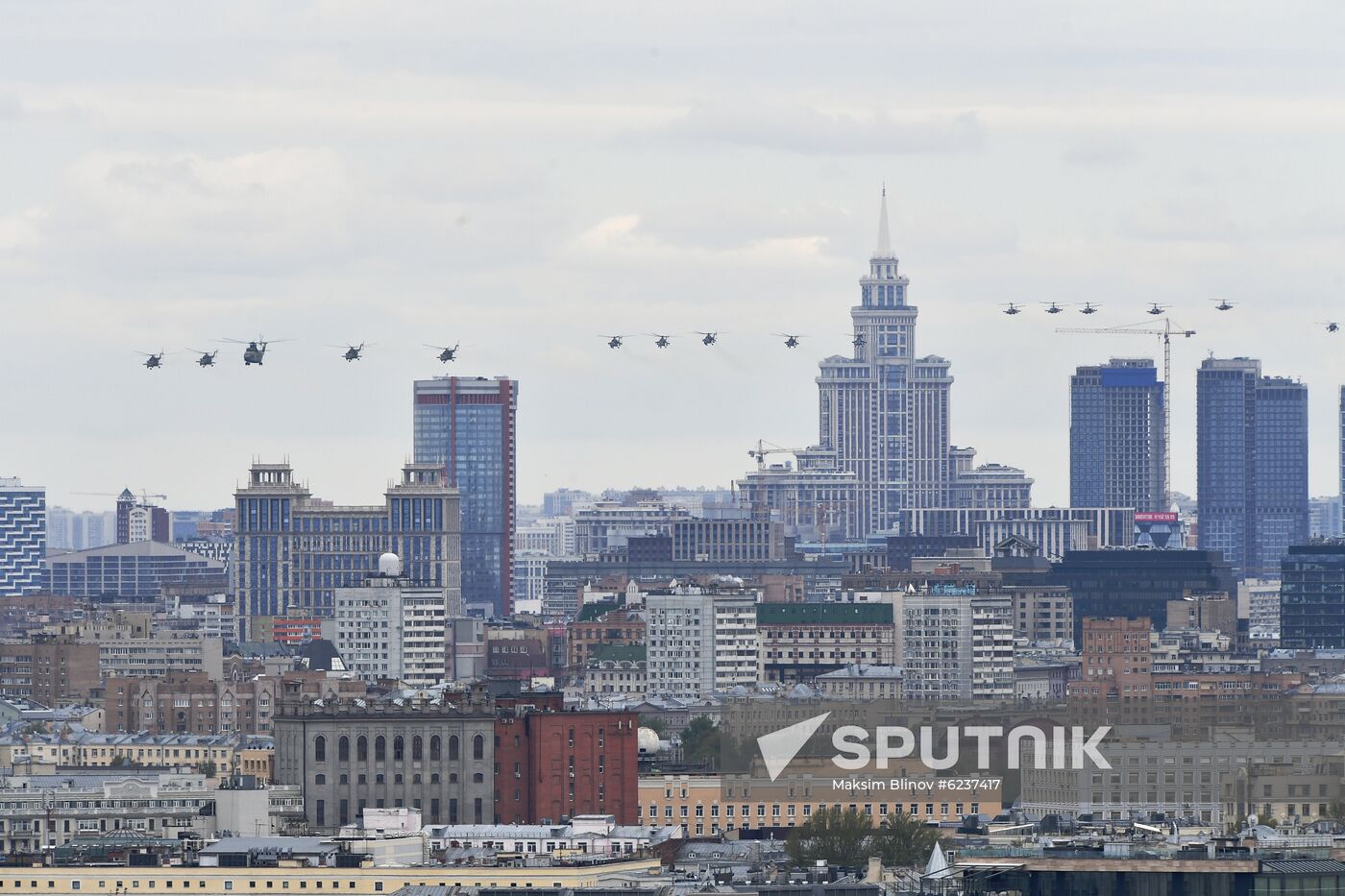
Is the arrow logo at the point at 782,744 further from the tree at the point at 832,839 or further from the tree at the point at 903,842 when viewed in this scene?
the tree at the point at 903,842

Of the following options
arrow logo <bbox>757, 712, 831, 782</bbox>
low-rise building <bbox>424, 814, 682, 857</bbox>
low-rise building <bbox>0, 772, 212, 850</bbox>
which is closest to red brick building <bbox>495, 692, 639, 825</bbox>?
arrow logo <bbox>757, 712, 831, 782</bbox>

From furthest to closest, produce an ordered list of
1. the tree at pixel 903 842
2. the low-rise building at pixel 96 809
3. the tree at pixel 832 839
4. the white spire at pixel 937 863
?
the low-rise building at pixel 96 809
the tree at pixel 903 842
the tree at pixel 832 839
the white spire at pixel 937 863

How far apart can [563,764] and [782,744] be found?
24.2 m

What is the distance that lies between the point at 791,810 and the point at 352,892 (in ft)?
157

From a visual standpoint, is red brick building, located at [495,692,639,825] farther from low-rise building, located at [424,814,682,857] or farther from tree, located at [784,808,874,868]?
low-rise building, located at [424,814,682,857]

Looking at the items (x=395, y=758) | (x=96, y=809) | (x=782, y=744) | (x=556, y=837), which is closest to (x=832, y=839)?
(x=556, y=837)

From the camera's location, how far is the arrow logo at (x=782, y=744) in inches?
6919

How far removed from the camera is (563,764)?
165 metres

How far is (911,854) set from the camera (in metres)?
138

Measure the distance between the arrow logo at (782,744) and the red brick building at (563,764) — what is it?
24.8 feet

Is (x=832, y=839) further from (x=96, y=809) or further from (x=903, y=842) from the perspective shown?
(x=96, y=809)

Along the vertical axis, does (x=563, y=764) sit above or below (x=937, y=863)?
above

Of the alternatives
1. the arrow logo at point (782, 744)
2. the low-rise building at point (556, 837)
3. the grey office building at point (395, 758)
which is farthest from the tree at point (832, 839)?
the arrow logo at point (782, 744)

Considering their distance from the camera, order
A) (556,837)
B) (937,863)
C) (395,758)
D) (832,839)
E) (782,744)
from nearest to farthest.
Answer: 1. (937,863)
2. (556,837)
3. (832,839)
4. (395,758)
5. (782,744)
